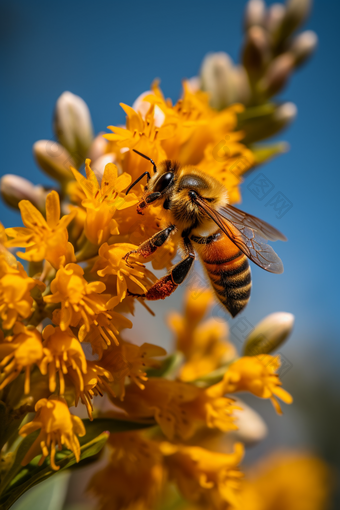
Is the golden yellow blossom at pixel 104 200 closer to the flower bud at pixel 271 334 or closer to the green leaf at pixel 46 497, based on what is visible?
the flower bud at pixel 271 334

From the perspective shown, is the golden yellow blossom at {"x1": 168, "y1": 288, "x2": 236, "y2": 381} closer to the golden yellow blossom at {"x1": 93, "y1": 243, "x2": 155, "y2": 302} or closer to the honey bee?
the honey bee

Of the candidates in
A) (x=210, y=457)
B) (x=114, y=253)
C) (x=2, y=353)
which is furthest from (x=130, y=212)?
(x=210, y=457)

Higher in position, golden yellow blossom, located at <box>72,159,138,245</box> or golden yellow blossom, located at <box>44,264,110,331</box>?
golden yellow blossom, located at <box>72,159,138,245</box>

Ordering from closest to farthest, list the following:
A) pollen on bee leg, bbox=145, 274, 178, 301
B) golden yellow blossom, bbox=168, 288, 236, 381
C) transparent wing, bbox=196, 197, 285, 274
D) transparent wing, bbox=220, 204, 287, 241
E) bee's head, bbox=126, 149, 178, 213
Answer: pollen on bee leg, bbox=145, 274, 178, 301
bee's head, bbox=126, 149, 178, 213
transparent wing, bbox=196, 197, 285, 274
transparent wing, bbox=220, 204, 287, 241
golden yellow blossom, bbox=168, 288, 236, 381

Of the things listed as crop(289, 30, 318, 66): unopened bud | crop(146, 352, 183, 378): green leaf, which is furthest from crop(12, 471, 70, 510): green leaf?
crop(289, 30, 318, 66): unopened bud

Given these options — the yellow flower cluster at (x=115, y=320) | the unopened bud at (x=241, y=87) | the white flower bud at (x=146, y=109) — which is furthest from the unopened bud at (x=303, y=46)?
the white flower bud at (x=146, y=109)
